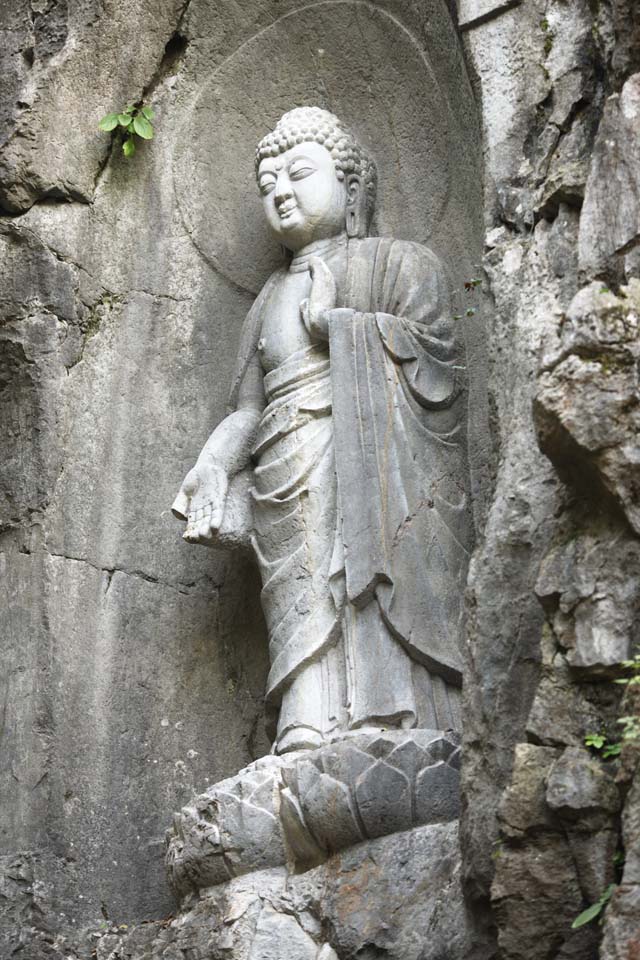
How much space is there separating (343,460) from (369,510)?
22cm

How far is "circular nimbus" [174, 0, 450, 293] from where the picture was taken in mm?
7227

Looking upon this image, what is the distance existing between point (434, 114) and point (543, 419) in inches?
115

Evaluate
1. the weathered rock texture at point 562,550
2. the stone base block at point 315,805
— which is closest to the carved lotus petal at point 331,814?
the stone base block at point 315,805

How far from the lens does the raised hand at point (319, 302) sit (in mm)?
6500

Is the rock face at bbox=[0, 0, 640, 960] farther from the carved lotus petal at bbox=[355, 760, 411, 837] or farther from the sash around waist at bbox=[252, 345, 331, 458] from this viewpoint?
the sash around waist at bbox=[252, 345, 331, 458]

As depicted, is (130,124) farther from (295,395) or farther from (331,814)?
(331,814)

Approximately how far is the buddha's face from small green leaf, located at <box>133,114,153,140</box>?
2.16ft

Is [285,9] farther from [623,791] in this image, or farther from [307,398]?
[623,791]

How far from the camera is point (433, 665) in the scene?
5918mm

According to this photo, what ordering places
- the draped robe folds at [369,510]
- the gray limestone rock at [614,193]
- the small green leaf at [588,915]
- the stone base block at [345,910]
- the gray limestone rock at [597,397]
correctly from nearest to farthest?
the small green leaf at [588,915] → the gray limestone rock at [597,397] → the gray limestone rock at [614,193] → the stone base block at [345,910] → the draped robe folds at [369,510]

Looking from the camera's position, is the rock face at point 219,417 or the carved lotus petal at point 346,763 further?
the carved lotus petal at point 346,763

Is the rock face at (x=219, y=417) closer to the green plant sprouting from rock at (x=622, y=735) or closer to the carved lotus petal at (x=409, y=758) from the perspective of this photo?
the green plant sprouting from rock at (x=622, y=735)

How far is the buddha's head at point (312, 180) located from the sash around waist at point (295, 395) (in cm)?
57

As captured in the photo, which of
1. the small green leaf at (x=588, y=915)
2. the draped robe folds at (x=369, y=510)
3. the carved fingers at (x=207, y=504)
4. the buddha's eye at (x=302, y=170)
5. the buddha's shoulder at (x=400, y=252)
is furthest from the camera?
the buddha's eye at (x=302, y=170)
